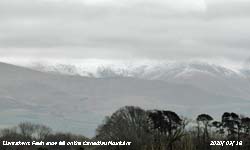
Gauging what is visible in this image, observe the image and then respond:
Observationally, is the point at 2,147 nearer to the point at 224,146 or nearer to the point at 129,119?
the point at 129,119

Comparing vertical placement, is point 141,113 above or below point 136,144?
above

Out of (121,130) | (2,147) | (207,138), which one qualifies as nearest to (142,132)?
(121,130)

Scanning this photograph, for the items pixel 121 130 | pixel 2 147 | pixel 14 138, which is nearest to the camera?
pixel 121 130

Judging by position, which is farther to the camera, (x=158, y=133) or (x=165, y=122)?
(x=165, y=122)

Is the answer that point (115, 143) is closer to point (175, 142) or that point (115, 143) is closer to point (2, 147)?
point (175, 142)

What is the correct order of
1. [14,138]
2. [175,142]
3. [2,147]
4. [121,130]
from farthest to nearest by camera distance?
[14,138]
[2,147]
[121,130]
[175,142]

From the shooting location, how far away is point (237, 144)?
144m

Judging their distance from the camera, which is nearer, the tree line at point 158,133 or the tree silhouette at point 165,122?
the tree line at point 158,133

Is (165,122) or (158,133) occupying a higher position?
(165,122)

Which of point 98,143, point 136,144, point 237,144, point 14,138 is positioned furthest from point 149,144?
point 14,138

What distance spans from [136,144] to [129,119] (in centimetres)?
1414

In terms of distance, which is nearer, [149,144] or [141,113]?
[149,144]

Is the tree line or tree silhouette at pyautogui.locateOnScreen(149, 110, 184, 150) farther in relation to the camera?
tree silhouette at pyautogui.locateOnScreen(149, 110, 184, 150)

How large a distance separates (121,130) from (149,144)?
10.8 m
